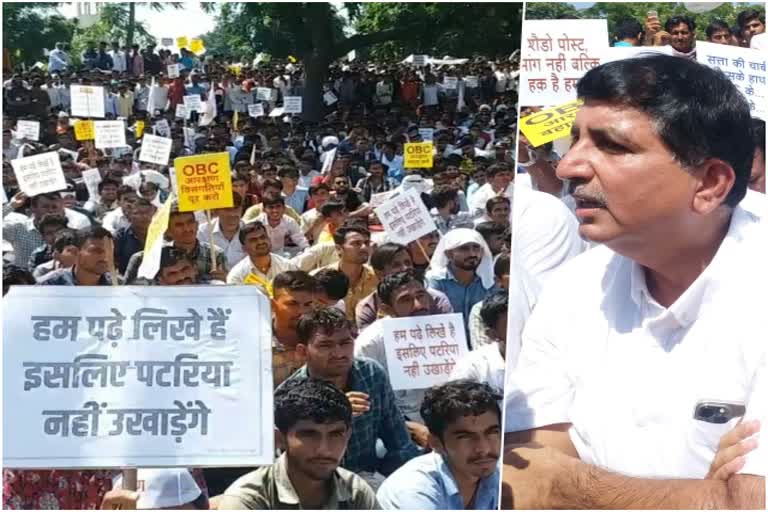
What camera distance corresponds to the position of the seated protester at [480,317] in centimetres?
441

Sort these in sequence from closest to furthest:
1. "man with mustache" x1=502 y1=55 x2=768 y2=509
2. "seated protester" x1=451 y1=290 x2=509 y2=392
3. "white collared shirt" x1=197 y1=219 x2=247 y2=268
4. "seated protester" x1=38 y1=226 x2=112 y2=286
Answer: "man with mustache" x1=502 y1=55 x2=768 y2=509 → "seated protester" x1=451 y1=290 x2=509 y2=392 → "seated protester" x1=38 y1=226 x2=112 y2=286 → "white collared shirt" x1=197 y1=219 x2=247 y2=268

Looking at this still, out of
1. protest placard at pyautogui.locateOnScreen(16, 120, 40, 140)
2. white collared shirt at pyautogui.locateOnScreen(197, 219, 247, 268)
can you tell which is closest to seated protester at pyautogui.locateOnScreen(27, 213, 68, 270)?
white collared shirt at pyautogui.locateOnScreen(197, 219, 247, 268)

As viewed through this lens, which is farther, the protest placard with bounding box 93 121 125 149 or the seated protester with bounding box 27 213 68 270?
the protest placard with bounding box 93 121 125 149

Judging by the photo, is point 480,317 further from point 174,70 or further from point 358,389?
point 174,70

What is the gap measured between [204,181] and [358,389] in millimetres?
1475

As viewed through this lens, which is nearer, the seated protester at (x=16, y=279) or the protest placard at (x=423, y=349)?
the protest placard at (x=423, y=349)

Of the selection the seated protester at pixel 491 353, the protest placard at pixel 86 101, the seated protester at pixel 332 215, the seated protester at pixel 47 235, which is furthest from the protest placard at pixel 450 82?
the seated protester at pixel 491 353

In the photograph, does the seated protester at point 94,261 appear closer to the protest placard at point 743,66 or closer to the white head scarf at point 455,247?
the white head scarf at point 455,247

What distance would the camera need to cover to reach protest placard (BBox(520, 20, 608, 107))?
3.85 meters

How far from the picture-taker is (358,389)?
4211 millimetres

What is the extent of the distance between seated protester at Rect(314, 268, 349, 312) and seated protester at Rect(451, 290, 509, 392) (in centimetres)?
78

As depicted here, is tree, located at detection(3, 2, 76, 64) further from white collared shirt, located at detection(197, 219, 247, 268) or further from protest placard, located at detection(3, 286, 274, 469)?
protest placard, located at detection(3, 286, 274, 469)

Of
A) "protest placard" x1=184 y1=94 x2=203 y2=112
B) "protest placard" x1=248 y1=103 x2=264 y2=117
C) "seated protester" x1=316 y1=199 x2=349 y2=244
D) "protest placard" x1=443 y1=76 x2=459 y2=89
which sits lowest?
"seated protester" x1=316 y1=199 x2=349 y2=244

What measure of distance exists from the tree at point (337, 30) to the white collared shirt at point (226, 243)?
2753mm
